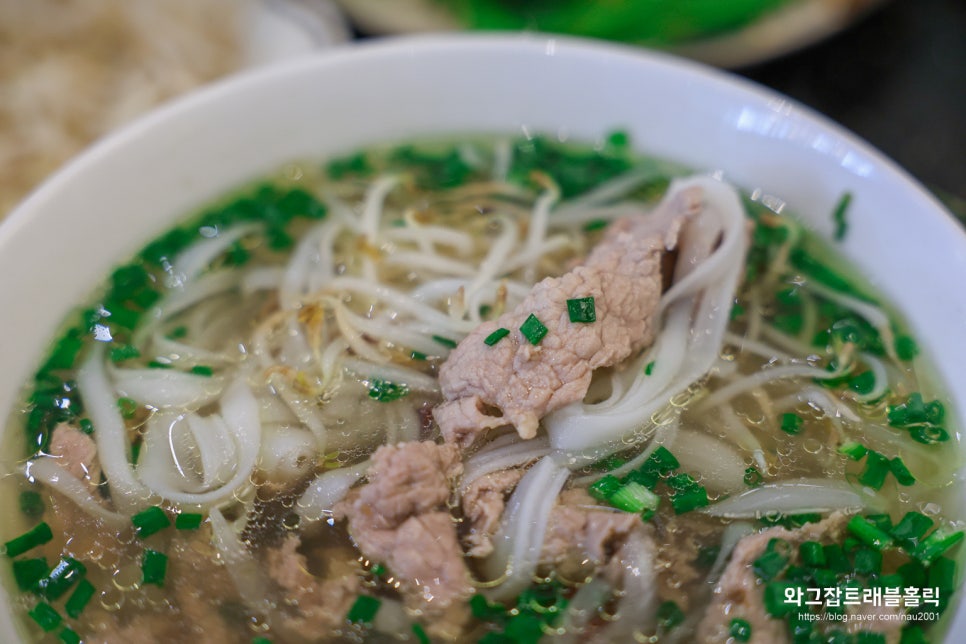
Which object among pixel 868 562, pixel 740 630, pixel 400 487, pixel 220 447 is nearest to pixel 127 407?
pixel 220 447

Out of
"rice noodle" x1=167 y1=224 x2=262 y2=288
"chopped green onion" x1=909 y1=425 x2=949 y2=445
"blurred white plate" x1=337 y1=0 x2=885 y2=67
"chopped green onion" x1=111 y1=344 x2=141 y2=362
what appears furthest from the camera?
"blurred white plate" x1=337 y1=0 x2=885 y2=67

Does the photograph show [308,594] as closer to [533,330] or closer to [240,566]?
[240,566]

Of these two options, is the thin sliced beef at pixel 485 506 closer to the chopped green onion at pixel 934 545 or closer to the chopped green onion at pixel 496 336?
the chopped green onion at pixel 496 336

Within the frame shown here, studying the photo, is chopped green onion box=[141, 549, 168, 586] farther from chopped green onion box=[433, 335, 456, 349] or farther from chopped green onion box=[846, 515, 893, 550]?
chopped green onion box=[846, 515, 893, 550]

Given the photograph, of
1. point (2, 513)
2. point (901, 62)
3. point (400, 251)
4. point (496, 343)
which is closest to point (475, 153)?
point (400, 251)

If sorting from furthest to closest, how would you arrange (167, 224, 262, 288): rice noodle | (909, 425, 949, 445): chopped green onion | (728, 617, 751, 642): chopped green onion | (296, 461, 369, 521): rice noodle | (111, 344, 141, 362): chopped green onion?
(167, 224, 262, 288): rice noodle
(111, 344, 141, 362): chopped green onion
(909, 425, 949, 445): chopped green onion
(296, 461, 369, 521): rice noodle
(728, 617, 751, 642): chopped green onion

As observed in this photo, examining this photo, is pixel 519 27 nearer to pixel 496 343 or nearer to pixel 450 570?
pixel 496 343

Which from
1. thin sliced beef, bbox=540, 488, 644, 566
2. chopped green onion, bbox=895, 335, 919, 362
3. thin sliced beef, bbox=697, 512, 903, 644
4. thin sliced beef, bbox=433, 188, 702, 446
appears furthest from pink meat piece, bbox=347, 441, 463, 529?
chopped green onion, bbox=895, 335, 919, 362
